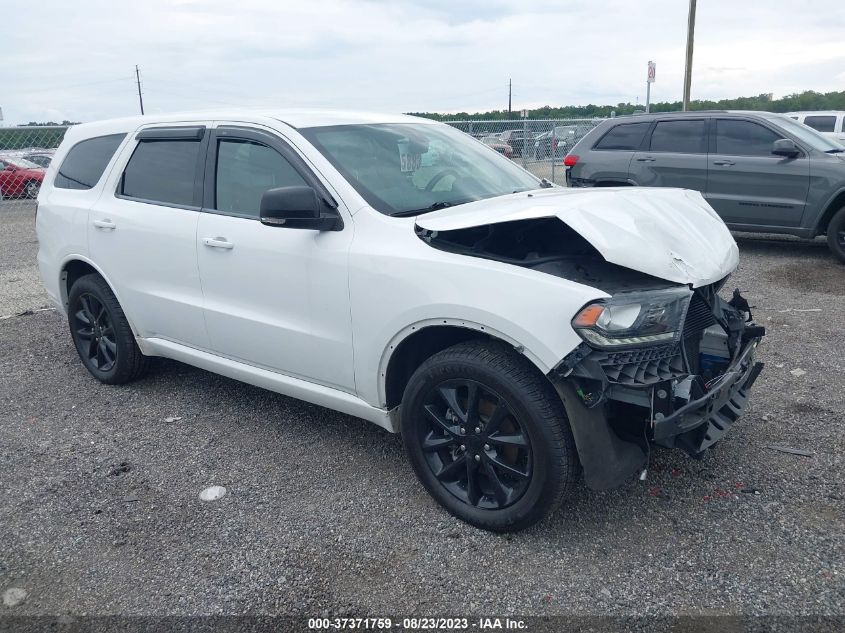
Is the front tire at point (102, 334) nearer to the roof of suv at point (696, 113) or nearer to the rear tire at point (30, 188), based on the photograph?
the roof of suv at point (696, 113)

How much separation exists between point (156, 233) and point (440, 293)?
2137 mm

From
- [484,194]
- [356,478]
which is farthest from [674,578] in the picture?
[484,194]

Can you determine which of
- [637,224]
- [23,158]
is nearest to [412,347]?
[637,224]

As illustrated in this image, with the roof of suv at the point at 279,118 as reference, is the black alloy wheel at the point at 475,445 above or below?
below

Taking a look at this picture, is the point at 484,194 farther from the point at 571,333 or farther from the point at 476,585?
the point at 476,585

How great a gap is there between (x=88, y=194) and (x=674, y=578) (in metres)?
4.30

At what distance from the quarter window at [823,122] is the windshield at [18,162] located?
18378 millimetres

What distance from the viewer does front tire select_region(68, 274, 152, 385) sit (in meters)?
4.73

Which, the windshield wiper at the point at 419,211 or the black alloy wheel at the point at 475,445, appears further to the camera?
the windshield wiper at the point at 419,211

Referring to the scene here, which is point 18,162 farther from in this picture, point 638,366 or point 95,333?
point 638,366

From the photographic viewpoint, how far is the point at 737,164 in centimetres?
861

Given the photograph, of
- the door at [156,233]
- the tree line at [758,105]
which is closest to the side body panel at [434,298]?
the door at [156,233]

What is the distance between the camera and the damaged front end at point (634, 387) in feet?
8.82

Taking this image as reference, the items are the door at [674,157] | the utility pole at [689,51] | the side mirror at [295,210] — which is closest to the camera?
the side mirror at [295,210]
